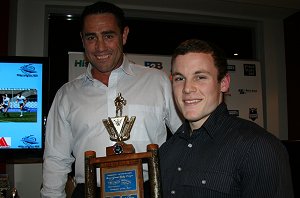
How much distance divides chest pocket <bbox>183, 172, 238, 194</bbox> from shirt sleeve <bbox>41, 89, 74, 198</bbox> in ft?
3.33

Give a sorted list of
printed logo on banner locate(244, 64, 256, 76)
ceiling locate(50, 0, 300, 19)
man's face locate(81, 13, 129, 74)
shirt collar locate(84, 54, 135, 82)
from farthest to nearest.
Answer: printed logo on banner locate(244, 64, 256, 76)
ceiling locate(50, 0, 300, 19)
shirt collar locate(84, 54, 135, 82)
man's face locate(81, 13, 129, 74)

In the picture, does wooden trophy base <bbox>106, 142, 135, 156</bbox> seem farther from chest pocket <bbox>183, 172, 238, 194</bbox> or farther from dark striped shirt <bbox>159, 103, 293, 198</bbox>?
chest pocket <bbox>183, 172, 238, 194</bbox>

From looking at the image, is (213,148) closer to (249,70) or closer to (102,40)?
(102,40)

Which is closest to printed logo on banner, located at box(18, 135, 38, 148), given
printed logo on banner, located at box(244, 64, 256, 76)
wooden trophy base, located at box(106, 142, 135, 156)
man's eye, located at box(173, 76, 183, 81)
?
wooden trophy base, located at box(106, 142, 135, 156)

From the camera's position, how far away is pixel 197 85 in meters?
1.32

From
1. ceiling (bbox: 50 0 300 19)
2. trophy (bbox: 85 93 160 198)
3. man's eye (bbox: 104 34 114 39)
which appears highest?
ceiling (bbox: 50 0 300 19)

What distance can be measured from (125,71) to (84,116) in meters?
0.41

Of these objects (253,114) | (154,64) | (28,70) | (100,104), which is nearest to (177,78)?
(100,104)

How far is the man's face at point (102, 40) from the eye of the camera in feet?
6.22

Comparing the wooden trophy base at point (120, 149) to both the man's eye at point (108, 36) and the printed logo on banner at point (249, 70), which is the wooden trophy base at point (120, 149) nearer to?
the man's eye at point (108, 36)

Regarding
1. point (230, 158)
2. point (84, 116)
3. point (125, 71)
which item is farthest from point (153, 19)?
point (230, 158)

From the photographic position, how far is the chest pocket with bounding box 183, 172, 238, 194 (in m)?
1.16

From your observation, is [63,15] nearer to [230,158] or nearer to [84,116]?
[84,116]

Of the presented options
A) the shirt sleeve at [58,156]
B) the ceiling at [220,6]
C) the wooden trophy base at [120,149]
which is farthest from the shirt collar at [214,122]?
the ceiling at [220,6]
